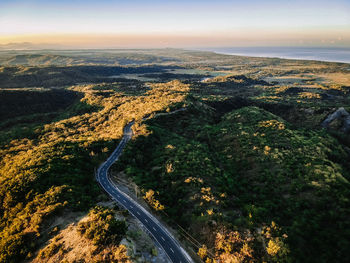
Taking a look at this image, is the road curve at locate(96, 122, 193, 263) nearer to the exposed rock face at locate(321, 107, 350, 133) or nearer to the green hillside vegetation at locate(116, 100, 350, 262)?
the green hillside vegetation at locate(116, 100, 350, 262)

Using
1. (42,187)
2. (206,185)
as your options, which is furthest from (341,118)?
(42,187)

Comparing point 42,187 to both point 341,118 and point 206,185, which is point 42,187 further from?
point 341,118

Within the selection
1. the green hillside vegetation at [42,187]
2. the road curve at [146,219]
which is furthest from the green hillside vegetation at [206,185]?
the road curve at [146,219]

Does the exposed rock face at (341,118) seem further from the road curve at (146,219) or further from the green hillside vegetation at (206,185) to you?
the road curve at (146,219)

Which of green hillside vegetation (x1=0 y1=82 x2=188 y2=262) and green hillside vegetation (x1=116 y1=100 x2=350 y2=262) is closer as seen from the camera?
green hillside vegetation (x1=0 y1=82 x2=188 y2=262)

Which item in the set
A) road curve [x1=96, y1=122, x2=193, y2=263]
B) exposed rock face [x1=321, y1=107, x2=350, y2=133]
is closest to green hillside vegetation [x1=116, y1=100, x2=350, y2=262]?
road curve [x1=96, y1=122, x2=193, y2=263]
